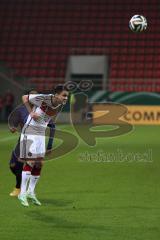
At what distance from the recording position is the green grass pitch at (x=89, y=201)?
8234 millimetres

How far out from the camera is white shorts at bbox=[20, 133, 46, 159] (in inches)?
418

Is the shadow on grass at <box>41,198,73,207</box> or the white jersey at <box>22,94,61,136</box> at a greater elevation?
the white jersey at <box>22,94,61,136</box>

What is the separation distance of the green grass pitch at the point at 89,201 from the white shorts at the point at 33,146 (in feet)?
2.66

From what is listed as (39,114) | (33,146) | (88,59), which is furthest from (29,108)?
(88,59)

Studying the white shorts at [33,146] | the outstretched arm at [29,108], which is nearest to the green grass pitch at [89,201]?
the white shorts at [33,146]

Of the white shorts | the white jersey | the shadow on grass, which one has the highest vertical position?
the white jersey

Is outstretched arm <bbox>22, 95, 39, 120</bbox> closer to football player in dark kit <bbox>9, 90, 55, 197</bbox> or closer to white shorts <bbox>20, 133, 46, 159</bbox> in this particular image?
white shorts <bbox>20, 133, 46, 159</bbox>

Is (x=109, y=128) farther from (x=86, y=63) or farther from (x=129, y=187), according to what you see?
(x=129, y=187)

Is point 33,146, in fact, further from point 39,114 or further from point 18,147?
point 18,147

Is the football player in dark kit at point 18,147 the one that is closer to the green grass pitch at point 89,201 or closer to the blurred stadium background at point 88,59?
the green grass pitch at point 89,201

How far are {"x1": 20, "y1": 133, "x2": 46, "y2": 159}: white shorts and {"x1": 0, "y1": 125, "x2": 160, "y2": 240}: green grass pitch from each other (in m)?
0.81

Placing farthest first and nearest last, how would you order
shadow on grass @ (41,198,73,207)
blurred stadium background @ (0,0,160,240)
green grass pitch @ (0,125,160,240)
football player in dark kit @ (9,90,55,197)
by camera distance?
1. blurred stadium background @ (0,0,160,240)
2. football player in dark kit @ (9,90,55,197)
3. shadow on grass @ (41,198,73,207)
4. green grass pitch @ (0,125,160,240)

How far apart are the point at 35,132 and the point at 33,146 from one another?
0.24 metres

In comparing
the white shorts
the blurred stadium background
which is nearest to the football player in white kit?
the white shorts
